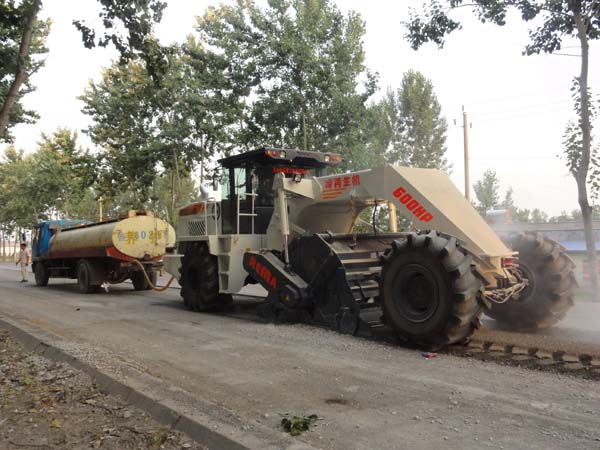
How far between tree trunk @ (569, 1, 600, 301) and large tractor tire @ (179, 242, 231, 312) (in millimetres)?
8081

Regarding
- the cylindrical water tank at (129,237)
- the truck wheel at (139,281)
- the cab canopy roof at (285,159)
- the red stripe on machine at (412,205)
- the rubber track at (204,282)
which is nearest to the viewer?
the red stripe on machine at (412,205)

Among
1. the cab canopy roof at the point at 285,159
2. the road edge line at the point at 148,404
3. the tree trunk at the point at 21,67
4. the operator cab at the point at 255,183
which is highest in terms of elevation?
the tree trunk at the point at 21,67

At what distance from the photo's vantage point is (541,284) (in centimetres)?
771

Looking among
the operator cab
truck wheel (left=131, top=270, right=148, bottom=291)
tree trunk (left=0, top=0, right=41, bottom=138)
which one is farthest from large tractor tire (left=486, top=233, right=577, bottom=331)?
truck wheel (left=131, top=270, right=148, bottom=291)

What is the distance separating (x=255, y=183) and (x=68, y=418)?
6.30 metres

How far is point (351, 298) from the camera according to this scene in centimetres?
782

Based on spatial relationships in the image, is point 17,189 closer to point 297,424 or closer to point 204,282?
point 204,282

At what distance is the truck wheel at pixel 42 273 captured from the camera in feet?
65.1

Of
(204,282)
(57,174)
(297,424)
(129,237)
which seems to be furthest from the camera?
(57,174)

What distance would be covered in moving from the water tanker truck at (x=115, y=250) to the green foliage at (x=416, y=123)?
2695 centimetres

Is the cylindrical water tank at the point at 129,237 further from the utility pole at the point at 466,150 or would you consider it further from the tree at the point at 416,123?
the tree at the point at 416,123

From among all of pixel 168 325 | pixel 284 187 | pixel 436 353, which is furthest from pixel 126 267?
pixel 436 353

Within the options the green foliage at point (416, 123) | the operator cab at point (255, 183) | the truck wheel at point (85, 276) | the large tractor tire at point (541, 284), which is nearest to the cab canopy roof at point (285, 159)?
the operator cab at point (255, 183)

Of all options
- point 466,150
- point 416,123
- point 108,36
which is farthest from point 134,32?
point 416,123
